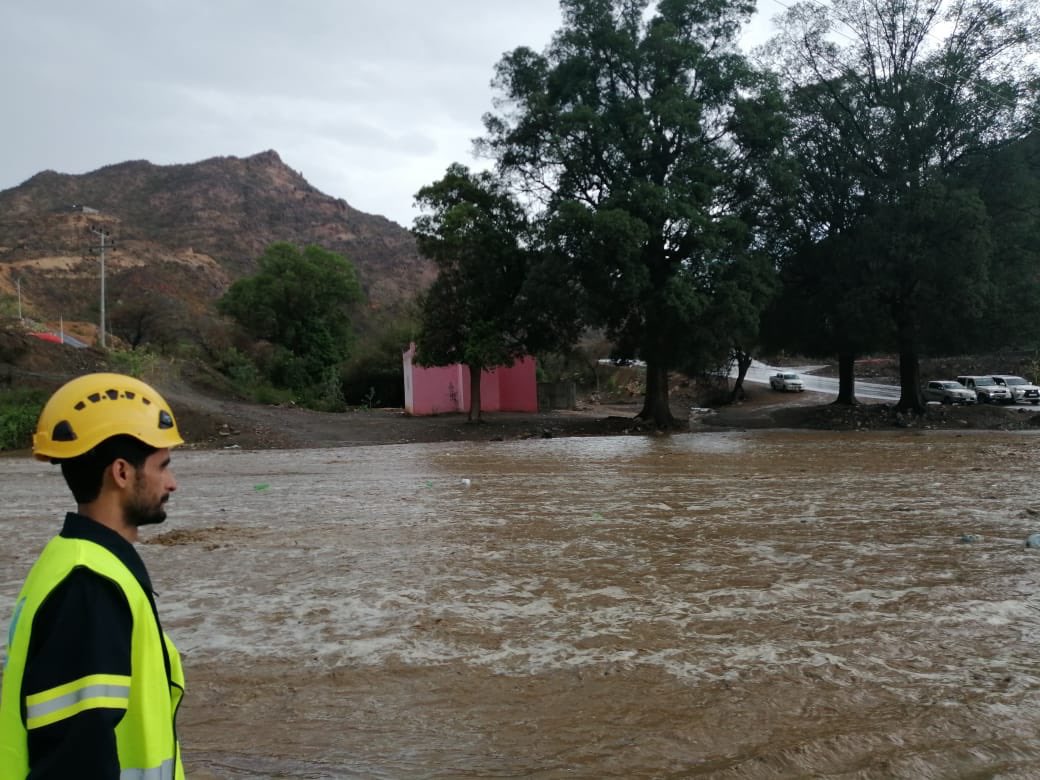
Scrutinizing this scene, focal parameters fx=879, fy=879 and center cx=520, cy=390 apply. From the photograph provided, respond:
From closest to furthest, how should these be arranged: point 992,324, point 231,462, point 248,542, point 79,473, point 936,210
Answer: point 79,473
point 248,542
point 231,462
point 936,210
point 992,324

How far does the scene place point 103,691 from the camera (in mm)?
1702

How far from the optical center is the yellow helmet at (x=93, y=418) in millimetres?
1976

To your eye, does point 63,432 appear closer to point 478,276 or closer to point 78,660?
point 78,660

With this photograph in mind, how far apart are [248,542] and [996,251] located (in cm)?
3007

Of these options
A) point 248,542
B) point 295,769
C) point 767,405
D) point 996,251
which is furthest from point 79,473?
point 767,405

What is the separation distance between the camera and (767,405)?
46.3 m

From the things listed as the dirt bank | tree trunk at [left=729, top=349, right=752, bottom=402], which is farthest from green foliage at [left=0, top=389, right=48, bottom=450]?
tree trunk at [left=729, top=349, right=752, bottom=402]

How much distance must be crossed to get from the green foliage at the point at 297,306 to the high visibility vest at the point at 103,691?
5030 centimetres

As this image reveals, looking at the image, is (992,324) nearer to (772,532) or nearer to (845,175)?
(845,175)

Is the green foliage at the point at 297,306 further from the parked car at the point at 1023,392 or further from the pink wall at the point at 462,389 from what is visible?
the parked car at the point at 1023,392

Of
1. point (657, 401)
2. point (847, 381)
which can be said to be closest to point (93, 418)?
point (657, 401)

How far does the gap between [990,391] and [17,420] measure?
40.0m

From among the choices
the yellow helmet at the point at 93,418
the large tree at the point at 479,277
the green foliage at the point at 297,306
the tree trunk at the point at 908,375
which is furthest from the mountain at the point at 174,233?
the yellow helmet at the point at 93,418

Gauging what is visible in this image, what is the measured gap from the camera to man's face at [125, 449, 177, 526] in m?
2.07
